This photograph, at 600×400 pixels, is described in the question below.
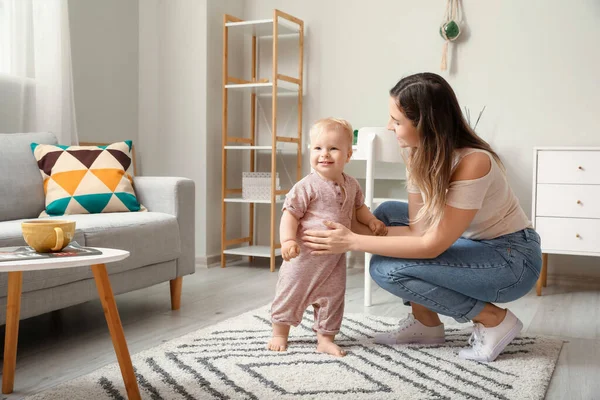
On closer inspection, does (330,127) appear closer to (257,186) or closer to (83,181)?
(83,181)

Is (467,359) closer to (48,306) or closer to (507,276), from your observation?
(507,276)

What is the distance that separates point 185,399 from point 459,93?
8.16 ft

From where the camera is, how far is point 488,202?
5.74 ft

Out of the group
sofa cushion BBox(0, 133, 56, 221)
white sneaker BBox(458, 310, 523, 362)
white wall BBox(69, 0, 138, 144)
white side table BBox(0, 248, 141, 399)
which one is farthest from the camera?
white wall BBox(69, 0, 138, 144)

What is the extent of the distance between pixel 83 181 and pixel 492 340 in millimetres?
1569

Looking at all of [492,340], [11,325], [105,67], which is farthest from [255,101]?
[11,325]

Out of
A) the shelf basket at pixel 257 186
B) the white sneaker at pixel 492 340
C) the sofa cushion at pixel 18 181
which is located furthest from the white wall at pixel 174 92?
the white sneaker at pixel 492 340

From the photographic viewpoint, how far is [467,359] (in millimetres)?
1818

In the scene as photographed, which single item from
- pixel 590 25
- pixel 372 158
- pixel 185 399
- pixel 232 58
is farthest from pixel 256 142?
pixel 185 399

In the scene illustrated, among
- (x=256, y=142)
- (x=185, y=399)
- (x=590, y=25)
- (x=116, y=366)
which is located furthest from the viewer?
(x=256, y=142)

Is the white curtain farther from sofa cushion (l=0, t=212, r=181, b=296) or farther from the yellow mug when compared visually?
the yellow mug

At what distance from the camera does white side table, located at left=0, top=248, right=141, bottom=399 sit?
4.10ft

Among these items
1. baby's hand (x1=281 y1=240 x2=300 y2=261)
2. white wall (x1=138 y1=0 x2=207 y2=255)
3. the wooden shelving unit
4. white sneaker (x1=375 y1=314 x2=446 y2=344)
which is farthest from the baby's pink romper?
white wall (x1=138 y1=0 x2=207 y2=255)

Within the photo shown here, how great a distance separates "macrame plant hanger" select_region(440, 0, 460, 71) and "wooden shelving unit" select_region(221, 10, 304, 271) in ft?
2.69
